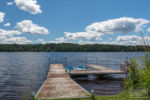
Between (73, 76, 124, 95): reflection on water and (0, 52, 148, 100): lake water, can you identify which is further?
(0, 52, 148, 100): lake water

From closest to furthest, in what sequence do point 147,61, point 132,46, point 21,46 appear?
point 147,61
point 132,46
point 21,46

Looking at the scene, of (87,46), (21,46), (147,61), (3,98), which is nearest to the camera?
(147,61)

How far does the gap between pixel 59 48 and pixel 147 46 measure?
11646 cm

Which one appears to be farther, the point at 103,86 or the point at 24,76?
the point at 24,76

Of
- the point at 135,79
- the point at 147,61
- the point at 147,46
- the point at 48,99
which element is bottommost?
the point at 48,99

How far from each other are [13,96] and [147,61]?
875 centimetres

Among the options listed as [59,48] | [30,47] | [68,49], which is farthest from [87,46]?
[30,47]

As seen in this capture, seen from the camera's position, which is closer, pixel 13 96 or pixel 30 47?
pixel 13 96

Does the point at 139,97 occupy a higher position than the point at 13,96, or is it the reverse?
the point at 139,97

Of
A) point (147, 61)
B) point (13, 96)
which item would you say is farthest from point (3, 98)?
point (147, 61)

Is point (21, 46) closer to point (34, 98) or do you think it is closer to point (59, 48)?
point (59, 48)

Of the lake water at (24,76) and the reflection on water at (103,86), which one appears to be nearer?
the reflection on water at (103,86)

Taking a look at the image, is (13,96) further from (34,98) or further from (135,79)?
(135,79)

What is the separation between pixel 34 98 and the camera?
588 cm
